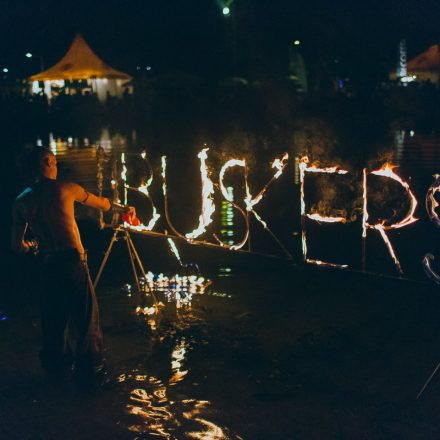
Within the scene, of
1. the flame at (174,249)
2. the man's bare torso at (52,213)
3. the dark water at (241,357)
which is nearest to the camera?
the dark water at (241,357)

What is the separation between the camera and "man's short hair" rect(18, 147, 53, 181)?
539cm

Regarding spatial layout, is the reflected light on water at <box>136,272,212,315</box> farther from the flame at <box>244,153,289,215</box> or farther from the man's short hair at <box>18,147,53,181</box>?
the man's short hair at <box>18,147,53,181</box>

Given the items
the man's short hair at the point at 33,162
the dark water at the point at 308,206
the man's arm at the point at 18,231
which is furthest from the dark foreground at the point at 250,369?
the man's short hair at the point at 33,162

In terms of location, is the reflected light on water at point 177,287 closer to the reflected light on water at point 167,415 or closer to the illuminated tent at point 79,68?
the reflected light on water at point 167,415

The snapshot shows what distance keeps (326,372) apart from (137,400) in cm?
150

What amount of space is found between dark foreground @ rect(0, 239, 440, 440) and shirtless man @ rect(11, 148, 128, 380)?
284 mm

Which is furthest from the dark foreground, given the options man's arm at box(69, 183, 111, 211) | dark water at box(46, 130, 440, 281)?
man's arm at box(69, 183, 111, 211)

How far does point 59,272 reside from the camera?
210 inches

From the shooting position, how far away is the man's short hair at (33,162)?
17.7 ft

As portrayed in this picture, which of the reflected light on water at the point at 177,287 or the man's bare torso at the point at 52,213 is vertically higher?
the man's bare torso at the point at 52,213

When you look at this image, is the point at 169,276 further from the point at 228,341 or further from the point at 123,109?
the point at 123,109

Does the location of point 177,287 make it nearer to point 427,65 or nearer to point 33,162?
point 33,162

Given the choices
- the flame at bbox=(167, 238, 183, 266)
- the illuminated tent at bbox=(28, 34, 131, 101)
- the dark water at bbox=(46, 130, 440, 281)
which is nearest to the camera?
Result: the dark water at bbox=(46, 130, 440, 281)

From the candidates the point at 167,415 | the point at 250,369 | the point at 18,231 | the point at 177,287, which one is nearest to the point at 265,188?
the point at 177,287
